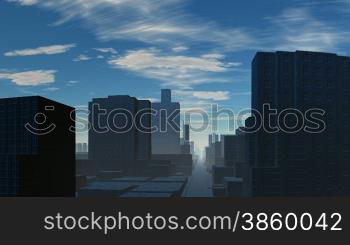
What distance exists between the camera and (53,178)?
14700 centimetres

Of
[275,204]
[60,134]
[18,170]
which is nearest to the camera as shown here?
[275,204]

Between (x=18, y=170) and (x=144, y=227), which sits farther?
(x=18, y=170)

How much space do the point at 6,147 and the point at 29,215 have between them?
5683 inches

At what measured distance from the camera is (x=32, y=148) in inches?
5566

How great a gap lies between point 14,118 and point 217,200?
14623 cm

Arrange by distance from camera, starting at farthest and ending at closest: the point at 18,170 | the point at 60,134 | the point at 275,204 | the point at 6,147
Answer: the point at 60,134, the point at 6,147, the point at 18,170, the point at 275,204

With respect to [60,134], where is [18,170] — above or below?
below

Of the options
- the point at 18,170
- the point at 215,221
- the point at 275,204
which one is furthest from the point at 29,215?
the point at 18,170

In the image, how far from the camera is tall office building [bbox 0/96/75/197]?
133750mm

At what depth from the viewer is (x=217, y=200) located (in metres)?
11.6

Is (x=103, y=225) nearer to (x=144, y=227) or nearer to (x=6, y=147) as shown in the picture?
→ (x=144, y=227)

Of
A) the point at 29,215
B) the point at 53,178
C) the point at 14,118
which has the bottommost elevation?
the point at 53,178

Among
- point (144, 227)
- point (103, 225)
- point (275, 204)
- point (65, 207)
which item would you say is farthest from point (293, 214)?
point (65, 207)

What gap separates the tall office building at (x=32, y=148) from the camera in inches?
5266
